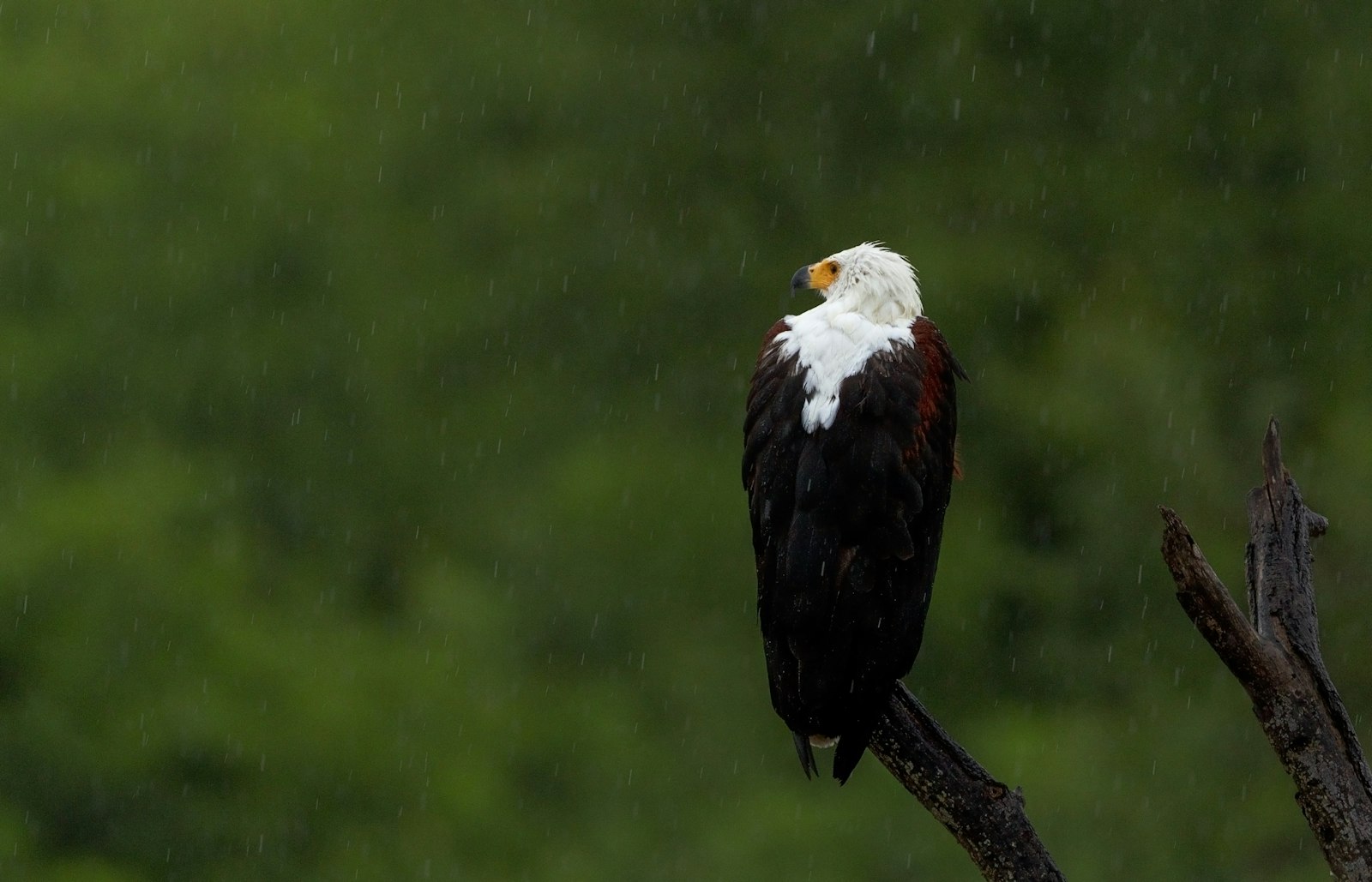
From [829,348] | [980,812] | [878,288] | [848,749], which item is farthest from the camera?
[878,288]

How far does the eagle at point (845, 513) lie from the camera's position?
369cm

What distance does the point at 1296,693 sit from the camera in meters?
3.16

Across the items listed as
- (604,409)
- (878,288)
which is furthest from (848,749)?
(604,409)

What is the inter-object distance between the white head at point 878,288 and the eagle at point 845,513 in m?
0.21

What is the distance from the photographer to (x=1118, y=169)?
11789mm

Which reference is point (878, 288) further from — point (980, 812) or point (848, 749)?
point (980, 812)

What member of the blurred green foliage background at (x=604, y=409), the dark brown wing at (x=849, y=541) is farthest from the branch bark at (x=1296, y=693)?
the blurred green foliage background at (x=604, y=409)

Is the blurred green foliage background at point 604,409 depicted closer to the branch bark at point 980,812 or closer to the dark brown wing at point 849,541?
the dark brown wing at point 849,541

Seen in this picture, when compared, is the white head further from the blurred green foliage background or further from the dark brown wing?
the blurred green foliage background

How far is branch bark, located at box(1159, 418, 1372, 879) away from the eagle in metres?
0.75

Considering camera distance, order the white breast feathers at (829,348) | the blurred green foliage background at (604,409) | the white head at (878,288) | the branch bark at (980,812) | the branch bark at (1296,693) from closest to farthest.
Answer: the branch bark at (1296,693) → the branch bark at (980,812) → the white breast feathers at (829,348) → the white head at (878,288) → the blurred green foliage background at (604,409)

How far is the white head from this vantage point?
13.9 ft

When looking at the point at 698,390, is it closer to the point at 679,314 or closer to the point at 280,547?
the point at 679,314

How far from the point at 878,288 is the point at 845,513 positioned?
30.8 inches
